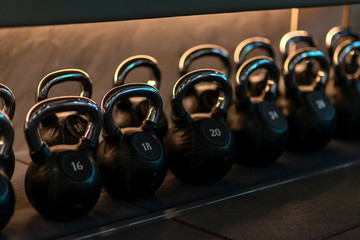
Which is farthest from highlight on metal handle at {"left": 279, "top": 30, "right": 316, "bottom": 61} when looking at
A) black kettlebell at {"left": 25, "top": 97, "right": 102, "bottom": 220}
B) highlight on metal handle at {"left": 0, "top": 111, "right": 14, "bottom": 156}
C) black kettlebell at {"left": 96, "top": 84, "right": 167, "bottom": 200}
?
highlight on metal handle at {"left": 0, "top": 111, "right": 14, "bottom": 156}

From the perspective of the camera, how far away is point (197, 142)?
1495 millimetres

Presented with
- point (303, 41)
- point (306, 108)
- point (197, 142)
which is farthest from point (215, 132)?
point (303, 41)

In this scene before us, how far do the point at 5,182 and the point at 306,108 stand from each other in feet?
3.14

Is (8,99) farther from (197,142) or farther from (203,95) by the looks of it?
(203,95)

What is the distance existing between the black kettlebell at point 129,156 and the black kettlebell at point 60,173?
71 millimetres

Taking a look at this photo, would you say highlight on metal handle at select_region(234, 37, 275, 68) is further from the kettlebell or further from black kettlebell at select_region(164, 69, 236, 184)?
black kettlebell at select_region(164, 69, 236, 184)

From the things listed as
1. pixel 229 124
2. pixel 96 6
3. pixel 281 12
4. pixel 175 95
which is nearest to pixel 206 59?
pixel 281 12

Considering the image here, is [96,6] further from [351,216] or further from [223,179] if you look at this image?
[351,216]

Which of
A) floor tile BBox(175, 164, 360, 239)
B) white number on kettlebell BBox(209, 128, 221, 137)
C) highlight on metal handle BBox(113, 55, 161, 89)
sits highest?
highlight on metal handle BBox(113, 55, 161, 89)

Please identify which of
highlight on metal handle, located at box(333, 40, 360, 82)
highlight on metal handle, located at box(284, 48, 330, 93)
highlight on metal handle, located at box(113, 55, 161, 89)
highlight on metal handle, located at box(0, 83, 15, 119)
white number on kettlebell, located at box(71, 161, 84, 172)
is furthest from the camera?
highlight on metal handle, located at box(333, 40, 360, 82)

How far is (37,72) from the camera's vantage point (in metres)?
1.89

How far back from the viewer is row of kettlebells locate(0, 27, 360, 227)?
4.18 feet

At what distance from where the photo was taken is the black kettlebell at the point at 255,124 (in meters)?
1.65

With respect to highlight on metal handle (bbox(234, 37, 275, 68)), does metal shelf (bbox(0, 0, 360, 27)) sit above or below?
above
